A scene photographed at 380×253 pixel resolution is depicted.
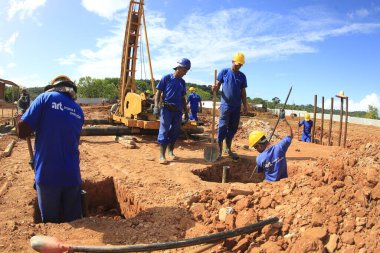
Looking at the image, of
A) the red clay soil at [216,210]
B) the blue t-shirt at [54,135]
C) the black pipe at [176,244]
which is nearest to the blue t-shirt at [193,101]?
the red clay soil at [216,210]

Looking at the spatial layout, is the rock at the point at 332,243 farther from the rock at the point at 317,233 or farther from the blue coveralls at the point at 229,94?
the blue coveralls at the point at 229,94

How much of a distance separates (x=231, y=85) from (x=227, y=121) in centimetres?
71

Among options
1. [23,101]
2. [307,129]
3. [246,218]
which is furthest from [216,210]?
[23,101]

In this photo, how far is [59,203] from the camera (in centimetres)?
345

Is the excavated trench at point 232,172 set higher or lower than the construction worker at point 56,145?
lower

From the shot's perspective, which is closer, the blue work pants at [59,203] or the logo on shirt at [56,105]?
the logo on shirt at [56,105]

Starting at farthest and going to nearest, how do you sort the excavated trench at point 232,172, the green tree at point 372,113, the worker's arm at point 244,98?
the green tree at point 372,113
the worker's arm at point 244,98
the excavated trench at point 232,172

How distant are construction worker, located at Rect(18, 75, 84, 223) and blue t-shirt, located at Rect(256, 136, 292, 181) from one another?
2288mm

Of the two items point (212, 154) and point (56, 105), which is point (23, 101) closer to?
point (212, 154)

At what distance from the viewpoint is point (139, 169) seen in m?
5.51

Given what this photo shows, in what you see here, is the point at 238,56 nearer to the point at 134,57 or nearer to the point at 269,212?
the point at 269,212

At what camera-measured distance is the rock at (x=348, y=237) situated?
247cm

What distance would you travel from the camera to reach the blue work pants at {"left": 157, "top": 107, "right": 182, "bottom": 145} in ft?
20.3

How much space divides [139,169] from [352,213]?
11.6 feet
